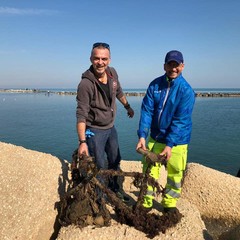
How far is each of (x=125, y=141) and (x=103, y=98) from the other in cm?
1563

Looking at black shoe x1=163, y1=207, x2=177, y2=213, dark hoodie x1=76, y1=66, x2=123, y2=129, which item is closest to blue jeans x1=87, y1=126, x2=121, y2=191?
dark hoodie x1=76, y1=66, x2=123, y2=129

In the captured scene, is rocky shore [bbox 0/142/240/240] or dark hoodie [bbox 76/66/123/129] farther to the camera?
dark hoodie [bbox 76/66/123/129]

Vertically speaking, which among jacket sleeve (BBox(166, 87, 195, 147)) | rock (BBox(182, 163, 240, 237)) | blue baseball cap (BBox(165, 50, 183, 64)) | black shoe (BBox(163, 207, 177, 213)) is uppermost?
blue baseball cap (BBox(165, 50, 183, 64))

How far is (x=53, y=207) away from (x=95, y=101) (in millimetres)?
1996

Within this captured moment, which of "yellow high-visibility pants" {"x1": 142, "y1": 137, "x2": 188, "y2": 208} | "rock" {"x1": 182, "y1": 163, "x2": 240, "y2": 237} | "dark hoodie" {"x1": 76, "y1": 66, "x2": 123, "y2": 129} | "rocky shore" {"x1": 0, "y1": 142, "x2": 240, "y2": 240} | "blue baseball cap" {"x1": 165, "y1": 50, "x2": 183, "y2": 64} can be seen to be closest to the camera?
"blue baseball cap" {"x1": 165, "y1": 50, "x2": 183, "y2": 64}

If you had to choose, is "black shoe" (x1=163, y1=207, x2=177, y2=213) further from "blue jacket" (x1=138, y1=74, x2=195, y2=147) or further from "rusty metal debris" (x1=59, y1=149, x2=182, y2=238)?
"blue jacket" (x1=138, y1=74, x2=195, y2=147)

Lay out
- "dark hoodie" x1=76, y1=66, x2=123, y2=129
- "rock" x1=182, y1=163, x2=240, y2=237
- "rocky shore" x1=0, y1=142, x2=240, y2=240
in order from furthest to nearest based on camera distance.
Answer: "rock" x1=182, y1=163, x2=240, y2=237 < "dark hoodie" x1=76, y1=66, x2=123, y2=129 < "rocky shore" x1=0, y1=142, x2=240, y2=240

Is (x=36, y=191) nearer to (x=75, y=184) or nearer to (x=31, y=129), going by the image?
(x=75, y=184)

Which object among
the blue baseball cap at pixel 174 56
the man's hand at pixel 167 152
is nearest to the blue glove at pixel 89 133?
the man's hand at pixel 167 152

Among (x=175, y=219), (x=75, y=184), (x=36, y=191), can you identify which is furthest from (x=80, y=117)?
(x=175, y=219)

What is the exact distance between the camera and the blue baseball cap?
169 inches

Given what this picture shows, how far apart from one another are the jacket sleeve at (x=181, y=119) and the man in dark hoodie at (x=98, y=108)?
1170mm

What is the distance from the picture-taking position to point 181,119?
461cm

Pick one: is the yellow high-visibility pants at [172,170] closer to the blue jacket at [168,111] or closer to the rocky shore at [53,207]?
the blue jacket at [168,111]
